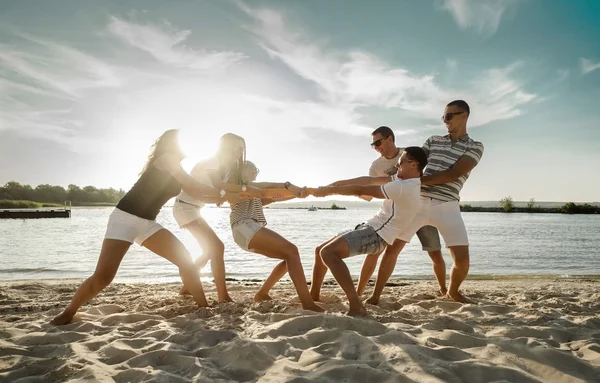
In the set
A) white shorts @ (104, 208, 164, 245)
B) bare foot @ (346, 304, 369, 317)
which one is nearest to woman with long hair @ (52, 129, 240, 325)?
white shorts @ (104, 208, 164, 245)

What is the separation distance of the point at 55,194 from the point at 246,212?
139040 mm

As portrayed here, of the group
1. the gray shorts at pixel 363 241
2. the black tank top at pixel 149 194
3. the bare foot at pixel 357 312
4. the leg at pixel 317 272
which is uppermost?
the black tank top at pixel 149 194

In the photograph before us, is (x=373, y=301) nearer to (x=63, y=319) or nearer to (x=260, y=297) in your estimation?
(x=260, y=297)

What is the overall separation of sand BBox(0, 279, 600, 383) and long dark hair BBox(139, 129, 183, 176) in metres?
1.90

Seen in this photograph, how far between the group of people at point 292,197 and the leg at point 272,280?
1 centimetres

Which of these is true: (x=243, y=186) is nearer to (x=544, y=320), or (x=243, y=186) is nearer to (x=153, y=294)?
(x=153, y=294)

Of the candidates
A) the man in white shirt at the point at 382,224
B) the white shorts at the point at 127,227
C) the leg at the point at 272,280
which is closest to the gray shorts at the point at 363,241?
the man in white shirt at the point at 382,224

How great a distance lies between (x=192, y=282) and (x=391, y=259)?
2.69 meters

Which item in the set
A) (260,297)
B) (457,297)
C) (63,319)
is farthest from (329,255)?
(63,319)

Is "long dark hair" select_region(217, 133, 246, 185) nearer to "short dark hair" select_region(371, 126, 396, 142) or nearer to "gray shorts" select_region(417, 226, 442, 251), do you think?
"short dark hair" select_region(371, 126, 396, 142)

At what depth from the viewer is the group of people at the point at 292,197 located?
14.8 ft

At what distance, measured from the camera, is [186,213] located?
5875mm

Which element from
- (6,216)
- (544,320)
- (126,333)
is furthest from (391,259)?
(6,216)

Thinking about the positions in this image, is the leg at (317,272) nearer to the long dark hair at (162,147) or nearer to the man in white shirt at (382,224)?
the man in white shirt at (382,224)
